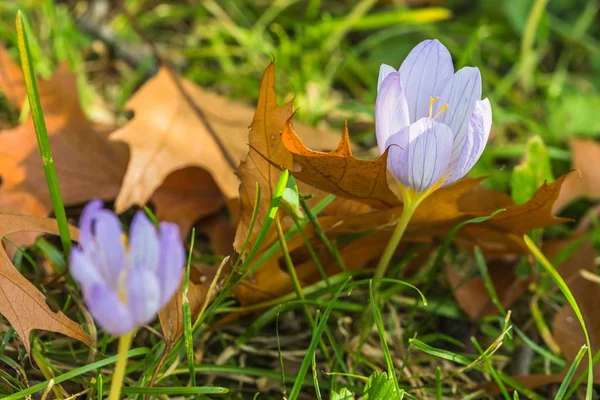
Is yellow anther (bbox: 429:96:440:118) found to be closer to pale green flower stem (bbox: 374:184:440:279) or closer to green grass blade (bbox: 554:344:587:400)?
pale green flower stem (bbox: 374:184:440:279)

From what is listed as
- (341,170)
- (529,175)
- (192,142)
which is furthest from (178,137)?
(529,175)

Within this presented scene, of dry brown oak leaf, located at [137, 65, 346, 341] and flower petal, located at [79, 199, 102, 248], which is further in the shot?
dry brown oak leaf, located at [137, 65, 346, 341]

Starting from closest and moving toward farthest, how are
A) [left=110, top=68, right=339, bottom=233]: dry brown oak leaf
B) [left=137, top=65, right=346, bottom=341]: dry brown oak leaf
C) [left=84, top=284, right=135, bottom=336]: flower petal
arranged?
[left=84, top=284, right=135, bottom=336]: flower petal < [left=137, top=65, right=346, bottom=341]: dry brown oak leaf < [left=110, top=68, right=339, bottom=233]: dry brown oak leaf

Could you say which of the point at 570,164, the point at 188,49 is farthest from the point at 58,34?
the point at 570,164

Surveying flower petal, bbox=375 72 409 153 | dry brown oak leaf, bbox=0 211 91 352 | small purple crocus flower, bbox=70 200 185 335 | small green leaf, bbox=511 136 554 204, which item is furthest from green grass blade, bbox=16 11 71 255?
small green leaf, bbox=511 136 554 204

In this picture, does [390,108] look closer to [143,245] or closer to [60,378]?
[143,245]
